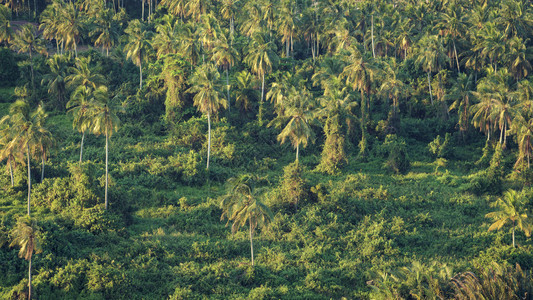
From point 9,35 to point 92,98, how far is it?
4073 centimetres

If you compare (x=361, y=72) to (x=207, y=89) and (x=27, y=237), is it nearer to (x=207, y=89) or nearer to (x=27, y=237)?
(x=207, y=89)

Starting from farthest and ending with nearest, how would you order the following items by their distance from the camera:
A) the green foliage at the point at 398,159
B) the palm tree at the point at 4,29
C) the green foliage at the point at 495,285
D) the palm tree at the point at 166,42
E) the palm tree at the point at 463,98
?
1. the palm tree at the point at 4,29
2. the palm tree at the point at 166,42
3. the palm tree at the point at 463,98
4. the green foliage at the point at 398,159
5. the green foliage at the point at 495,285

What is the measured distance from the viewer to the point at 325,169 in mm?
79938

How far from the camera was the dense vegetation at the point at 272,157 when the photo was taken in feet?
181

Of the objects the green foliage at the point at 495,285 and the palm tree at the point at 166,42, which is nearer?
the green foliage at the point at 495,285

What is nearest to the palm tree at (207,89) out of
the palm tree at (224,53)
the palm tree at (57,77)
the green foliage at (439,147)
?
the palm tree at (224,53)

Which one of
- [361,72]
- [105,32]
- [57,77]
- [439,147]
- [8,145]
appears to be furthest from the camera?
[105,32]

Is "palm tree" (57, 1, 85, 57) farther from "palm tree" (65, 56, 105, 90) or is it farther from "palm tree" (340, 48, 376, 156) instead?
"palm tree" (340, 48, 376, 156)

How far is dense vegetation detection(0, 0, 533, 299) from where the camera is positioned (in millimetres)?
55094

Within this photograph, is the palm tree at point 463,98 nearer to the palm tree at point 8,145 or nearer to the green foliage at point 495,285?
the green foliage at point 495,285

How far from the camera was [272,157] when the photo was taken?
85312 mm

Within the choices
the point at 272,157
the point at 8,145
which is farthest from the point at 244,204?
the point at 272,157

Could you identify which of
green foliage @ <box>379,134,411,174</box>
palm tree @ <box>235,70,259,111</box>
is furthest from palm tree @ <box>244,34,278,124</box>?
green foliage @ <box>379,134,411,174</box>

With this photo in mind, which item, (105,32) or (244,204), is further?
(105,32)
